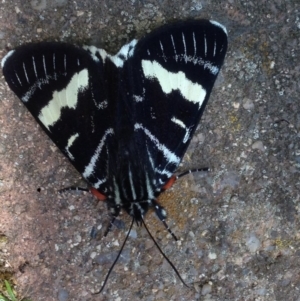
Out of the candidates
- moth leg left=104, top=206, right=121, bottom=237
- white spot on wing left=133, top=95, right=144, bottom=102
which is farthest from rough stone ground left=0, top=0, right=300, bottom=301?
white spot on wing left=133, top=95, right=144, bottom=102

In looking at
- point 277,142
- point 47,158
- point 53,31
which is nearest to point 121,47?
point 53,31

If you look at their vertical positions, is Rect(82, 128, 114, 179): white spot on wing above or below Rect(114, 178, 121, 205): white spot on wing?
above

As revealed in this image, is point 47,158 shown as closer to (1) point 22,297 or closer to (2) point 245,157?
(1) point 22,297

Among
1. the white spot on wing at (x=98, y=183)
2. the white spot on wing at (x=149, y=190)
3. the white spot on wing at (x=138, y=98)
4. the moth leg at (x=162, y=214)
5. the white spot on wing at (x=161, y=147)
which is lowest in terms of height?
the moth leg at (x=162, y=214)

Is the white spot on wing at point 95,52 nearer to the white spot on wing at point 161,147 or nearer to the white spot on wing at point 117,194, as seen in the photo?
the white spot on wing at point 161,147

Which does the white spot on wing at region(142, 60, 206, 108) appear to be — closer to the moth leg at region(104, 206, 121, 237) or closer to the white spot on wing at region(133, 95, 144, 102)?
the white spot on wing at region(133, 95, 144, 102)

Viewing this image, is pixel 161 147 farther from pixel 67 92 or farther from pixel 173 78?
pixel 67 92

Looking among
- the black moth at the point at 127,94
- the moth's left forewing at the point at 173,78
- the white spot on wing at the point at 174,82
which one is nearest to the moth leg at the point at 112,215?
the black moth at the point at 127,94

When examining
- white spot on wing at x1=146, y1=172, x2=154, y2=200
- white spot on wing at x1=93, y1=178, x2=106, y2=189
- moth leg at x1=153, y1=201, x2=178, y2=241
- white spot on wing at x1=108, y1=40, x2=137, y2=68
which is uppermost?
white spot on wing at x1=108, y1=40, x2=137, y2=68
